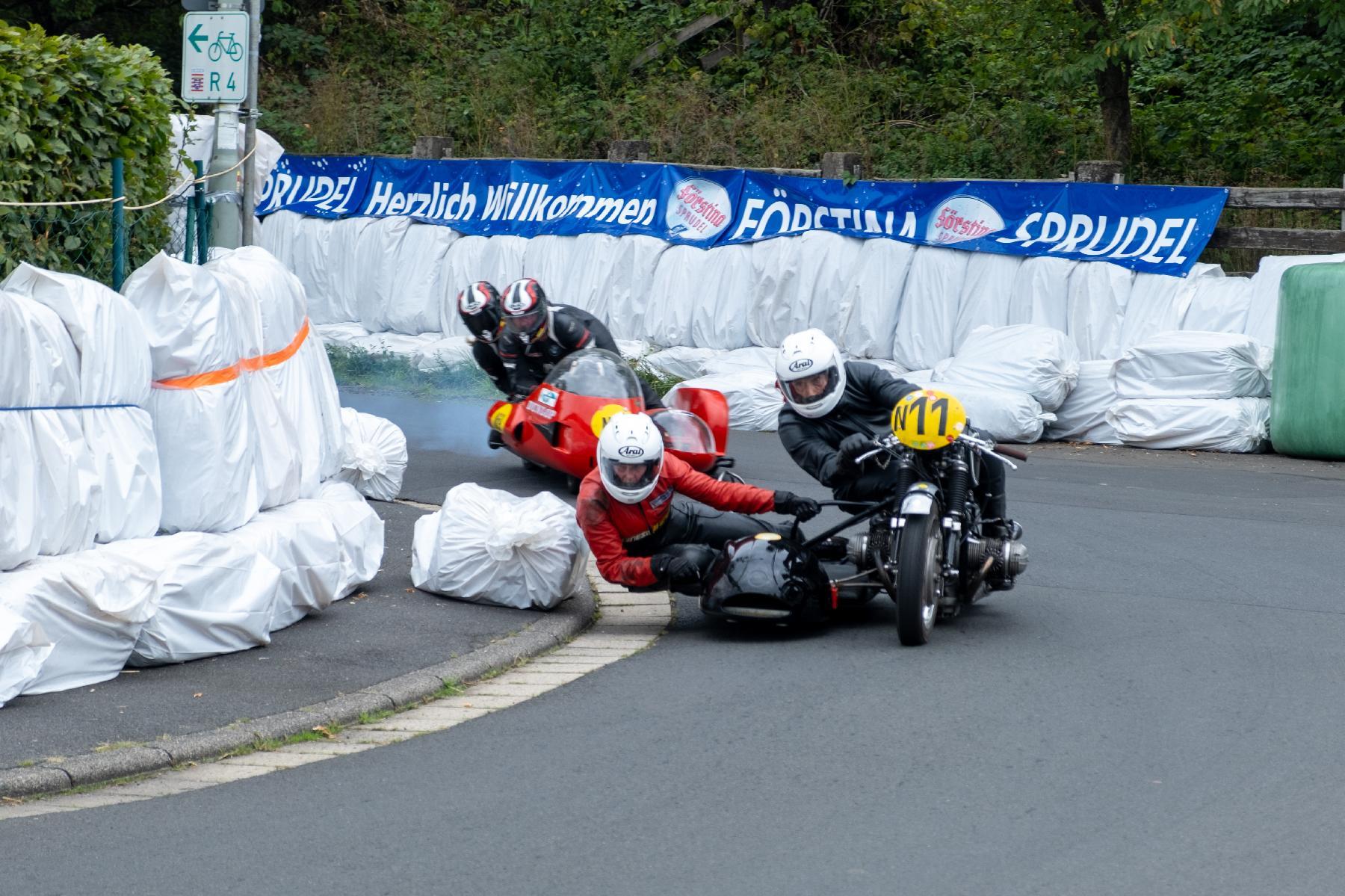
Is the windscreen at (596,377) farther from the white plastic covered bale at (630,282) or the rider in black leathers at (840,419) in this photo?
the white plastic covered bale at (630,282)

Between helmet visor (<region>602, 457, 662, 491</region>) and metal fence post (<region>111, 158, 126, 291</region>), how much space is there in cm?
268

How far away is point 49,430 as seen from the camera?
689 cm

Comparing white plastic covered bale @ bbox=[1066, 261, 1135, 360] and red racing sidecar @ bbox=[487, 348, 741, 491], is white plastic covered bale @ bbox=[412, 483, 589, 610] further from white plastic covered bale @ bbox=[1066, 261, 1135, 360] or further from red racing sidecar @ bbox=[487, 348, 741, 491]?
white plastic covered bale @ bbox=[1066, 261, 1135, 360]

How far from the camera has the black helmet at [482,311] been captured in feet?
42.9

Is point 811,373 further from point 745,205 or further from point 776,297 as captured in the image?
point 745,205

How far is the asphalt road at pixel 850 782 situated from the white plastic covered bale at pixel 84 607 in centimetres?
136

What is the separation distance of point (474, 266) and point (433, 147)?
278 centimetres

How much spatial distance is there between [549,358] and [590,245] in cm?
730

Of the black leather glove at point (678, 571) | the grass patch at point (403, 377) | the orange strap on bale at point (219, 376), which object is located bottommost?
the black leather glove at point (678, 571)

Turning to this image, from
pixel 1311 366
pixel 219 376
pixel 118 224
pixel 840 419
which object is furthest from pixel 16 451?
pixel 1311 366

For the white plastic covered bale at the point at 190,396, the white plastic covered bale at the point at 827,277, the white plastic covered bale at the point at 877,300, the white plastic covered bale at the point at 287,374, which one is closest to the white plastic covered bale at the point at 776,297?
the white plastic covered bale at the point at 827,277

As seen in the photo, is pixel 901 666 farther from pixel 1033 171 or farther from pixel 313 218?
pixel 313 218

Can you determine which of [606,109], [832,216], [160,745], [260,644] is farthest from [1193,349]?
[606,109]

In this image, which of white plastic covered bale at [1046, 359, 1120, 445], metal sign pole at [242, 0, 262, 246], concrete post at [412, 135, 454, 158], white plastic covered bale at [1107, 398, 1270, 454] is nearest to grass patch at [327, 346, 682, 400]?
concrete post at [412, 135, 454, 158]
